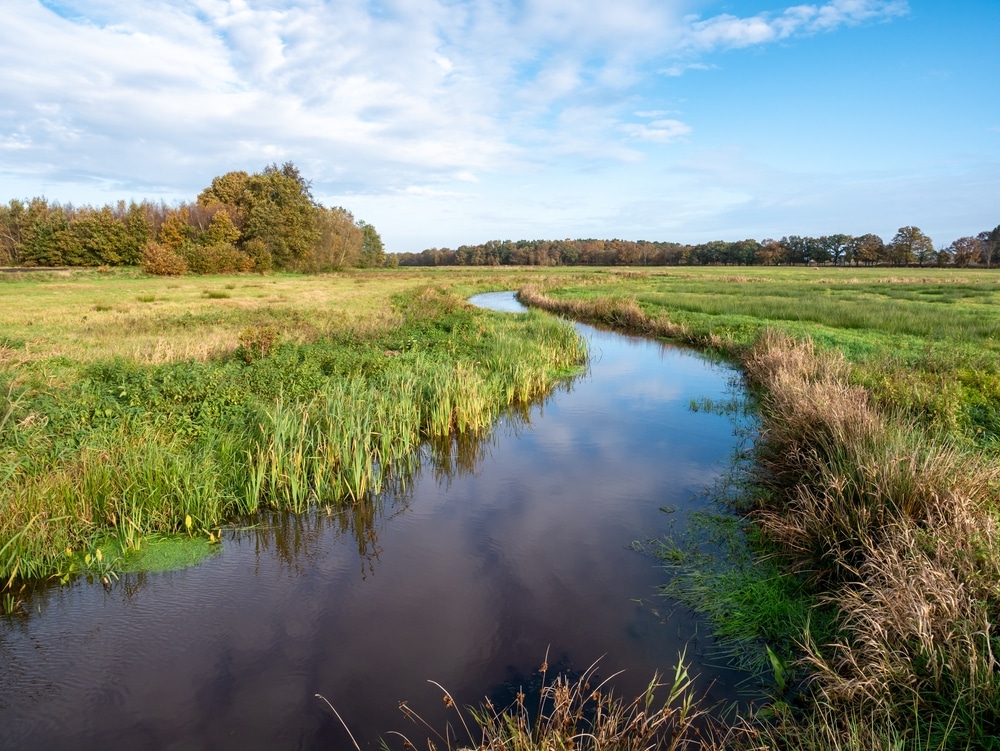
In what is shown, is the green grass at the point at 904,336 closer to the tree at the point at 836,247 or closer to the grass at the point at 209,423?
the grass at the point at 209,423

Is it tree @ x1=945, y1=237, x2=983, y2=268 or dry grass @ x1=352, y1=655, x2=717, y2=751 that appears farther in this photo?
tree @ x1=945, y1=237, x2=983, y2=268

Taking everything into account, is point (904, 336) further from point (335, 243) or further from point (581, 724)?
point (335, 243)

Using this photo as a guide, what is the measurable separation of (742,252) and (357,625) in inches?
4741

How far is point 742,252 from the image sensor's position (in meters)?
111

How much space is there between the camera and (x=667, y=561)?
6043mm

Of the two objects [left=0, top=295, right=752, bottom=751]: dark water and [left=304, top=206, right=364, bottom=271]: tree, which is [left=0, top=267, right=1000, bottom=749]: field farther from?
[left=304, top=206, right=364, bottom=271]: tree

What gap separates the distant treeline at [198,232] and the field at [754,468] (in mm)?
44913

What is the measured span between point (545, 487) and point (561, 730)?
495cm

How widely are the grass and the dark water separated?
1.78 ft

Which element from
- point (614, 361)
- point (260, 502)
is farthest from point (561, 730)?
point (614, 361)

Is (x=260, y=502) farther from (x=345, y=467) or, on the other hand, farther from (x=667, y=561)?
(x=667, y=561)

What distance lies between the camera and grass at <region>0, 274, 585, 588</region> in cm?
602

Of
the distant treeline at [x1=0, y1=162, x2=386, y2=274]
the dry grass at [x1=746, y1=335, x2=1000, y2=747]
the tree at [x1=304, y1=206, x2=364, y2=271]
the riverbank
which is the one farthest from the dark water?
the tree at [x1=304, y1=206, x2=364, y2=271]

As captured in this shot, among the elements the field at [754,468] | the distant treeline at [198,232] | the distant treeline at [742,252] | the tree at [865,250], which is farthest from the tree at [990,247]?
the distant treeline at [198,232]
